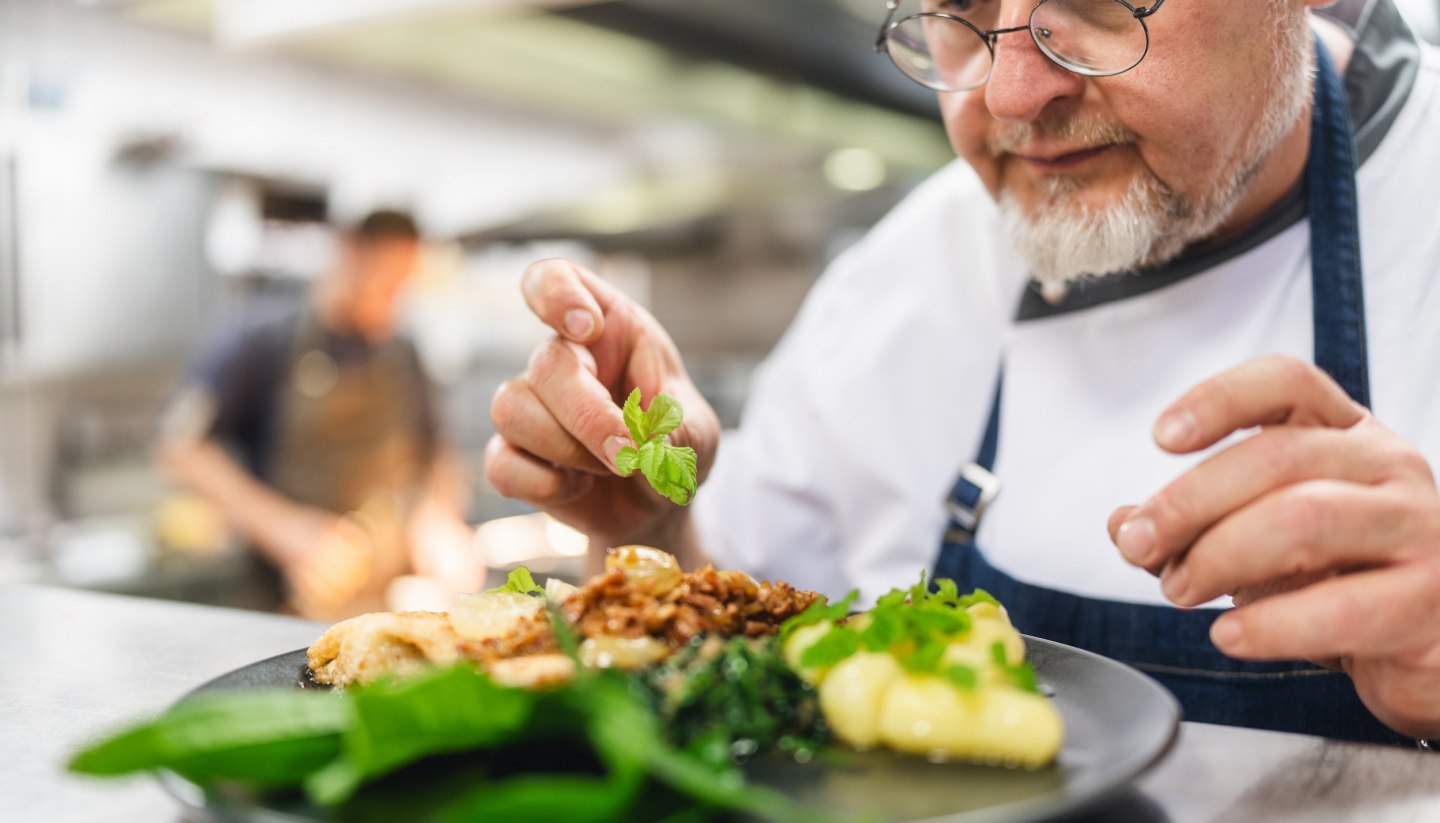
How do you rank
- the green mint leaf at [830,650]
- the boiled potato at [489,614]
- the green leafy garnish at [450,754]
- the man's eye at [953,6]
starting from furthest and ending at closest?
the man's eye at [953,6]
the boiled potato at [489,614]
the green mint leaf at [830,650]
the green leafy garnish at [450,754]

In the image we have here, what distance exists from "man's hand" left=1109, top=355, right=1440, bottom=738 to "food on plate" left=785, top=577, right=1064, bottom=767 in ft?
0.57

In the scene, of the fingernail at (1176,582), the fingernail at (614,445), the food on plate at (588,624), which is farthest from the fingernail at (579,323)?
the fingernail at (1176,582)

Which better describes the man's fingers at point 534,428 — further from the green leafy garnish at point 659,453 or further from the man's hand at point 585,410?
the green leafy garnish at point 659,453

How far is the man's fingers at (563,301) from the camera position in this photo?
1.36m

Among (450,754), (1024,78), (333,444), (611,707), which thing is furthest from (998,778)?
(333,444)

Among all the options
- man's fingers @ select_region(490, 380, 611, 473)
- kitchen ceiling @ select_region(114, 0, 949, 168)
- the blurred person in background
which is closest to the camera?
man's fingers @ select_region(490, 380, 611, 473)

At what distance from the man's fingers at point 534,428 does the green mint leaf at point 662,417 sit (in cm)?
21

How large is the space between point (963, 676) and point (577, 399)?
2.14 ft

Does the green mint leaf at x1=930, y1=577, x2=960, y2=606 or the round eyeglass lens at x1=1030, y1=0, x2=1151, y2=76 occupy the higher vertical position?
the round eyeglass lens at x1=1030, y1=0, x2=1151, y2=76

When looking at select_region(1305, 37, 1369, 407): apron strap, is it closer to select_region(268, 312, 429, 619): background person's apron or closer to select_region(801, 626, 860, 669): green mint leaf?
select_region(801, 626, 860, 669): green mint leaf

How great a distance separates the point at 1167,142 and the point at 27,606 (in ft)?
5.65

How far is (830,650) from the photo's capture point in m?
0.88

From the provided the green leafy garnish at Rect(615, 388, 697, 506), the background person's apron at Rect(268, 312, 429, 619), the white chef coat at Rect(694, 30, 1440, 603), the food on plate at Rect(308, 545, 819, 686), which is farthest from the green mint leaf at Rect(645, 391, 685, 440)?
the background person's apron at Rect(268, 312, 429, 619)

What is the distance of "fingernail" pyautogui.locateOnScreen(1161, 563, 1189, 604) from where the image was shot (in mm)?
954
